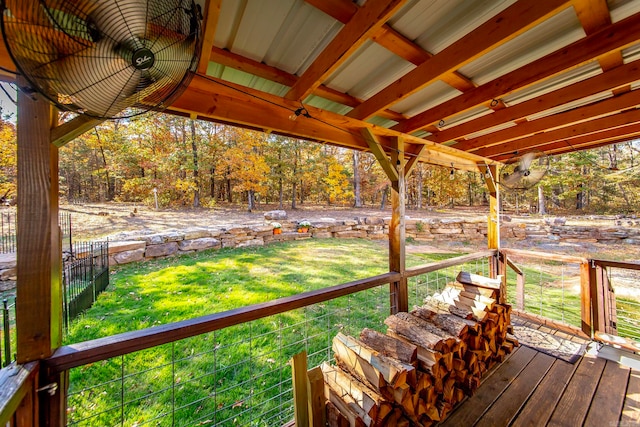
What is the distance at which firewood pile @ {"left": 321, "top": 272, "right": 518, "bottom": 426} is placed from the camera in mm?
1529

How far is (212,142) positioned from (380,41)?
1014cm

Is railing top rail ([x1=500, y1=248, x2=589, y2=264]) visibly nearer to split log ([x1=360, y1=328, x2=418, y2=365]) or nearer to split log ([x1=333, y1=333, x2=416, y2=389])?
split log ([x1=360, y1=328, x2=418, y2=365])

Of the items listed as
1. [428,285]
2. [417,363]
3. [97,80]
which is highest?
[97,80]

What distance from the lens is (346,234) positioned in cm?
875

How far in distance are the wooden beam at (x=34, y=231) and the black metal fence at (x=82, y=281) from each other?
85.3 inches

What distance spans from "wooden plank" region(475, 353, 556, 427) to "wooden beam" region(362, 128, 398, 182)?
6.49ft

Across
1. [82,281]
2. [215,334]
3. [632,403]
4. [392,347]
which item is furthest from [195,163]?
[632,403]

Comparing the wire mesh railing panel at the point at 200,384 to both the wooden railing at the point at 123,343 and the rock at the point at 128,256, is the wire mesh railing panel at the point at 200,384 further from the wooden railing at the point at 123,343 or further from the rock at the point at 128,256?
the rock at the point at 128,256

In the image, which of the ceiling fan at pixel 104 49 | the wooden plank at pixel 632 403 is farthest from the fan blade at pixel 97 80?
the wooden plank at pixel 632 403

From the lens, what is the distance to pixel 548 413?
176 centimetres

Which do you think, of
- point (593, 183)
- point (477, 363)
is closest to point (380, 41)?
point (477, 363)

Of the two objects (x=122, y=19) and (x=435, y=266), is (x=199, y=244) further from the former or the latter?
(x=122, y=19)

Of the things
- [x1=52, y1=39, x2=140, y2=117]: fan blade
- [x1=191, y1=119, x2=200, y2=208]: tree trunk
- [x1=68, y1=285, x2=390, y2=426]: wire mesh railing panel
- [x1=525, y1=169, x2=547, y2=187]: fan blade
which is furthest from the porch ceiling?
[x1=191, y1=119, x2=200, y2=208]: tree trunk

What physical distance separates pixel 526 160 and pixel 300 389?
390cm
